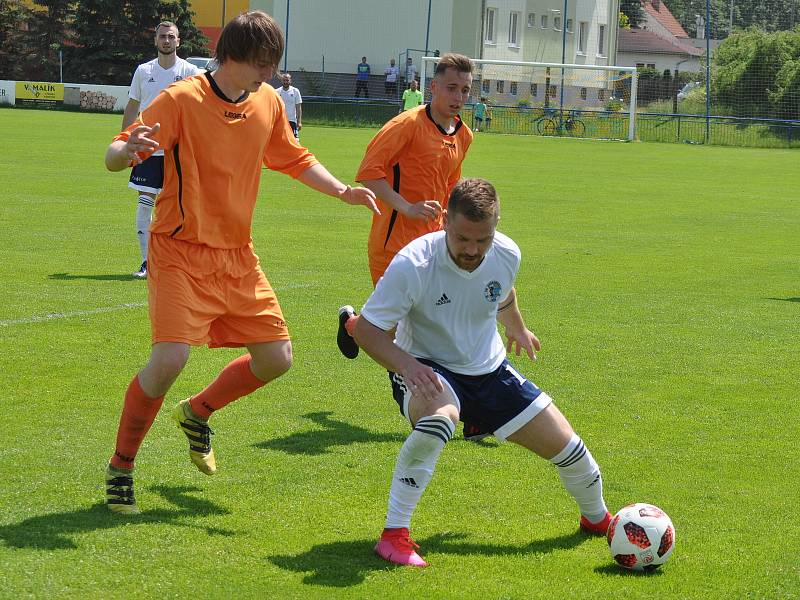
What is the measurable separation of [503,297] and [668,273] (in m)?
8.48

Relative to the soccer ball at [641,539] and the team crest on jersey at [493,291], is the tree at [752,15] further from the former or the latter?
the soccer ball at [641,539]

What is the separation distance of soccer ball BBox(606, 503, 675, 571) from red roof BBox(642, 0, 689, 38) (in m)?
89.2

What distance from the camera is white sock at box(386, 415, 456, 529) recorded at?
4.38 m

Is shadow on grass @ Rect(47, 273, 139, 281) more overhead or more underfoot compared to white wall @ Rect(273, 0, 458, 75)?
more underfoot

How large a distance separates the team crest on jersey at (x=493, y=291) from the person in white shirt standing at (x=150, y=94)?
667 cm

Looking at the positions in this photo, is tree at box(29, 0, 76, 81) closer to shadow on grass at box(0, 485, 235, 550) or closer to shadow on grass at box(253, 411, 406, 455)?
shadow on grass at box(253, 411, 406, 455)

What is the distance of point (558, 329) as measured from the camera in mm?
9477

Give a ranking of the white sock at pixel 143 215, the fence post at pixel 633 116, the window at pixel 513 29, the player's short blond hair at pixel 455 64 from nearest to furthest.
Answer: the player's short blond hair at pixel 455 64 < the white sock at pixel 143 215 < the fence post at pixel 633 116 < the window at pixel 513 29

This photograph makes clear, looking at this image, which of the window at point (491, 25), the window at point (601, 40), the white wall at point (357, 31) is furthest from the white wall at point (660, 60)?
the white wall at point (357, 31)

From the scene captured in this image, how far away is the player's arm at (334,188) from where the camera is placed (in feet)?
17.5

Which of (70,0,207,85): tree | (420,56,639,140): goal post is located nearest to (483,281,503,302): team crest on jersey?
(420,56,639,140): goal post

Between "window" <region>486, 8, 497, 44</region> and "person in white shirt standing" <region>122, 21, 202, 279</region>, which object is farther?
"window" <region>486, 8, 497, 44</region>

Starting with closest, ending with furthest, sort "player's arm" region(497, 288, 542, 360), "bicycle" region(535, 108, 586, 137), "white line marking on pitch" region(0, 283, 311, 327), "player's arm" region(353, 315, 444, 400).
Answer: "player's arm" region(353, 315, 444, 400) < "player's arm" region(497, 288, 542, 360) < "white line marking on pitch" region(0, 283, 311, 327) < "bicycle" region(535, 108, 586, 137)

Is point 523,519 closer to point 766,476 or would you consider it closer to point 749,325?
point 766,476
